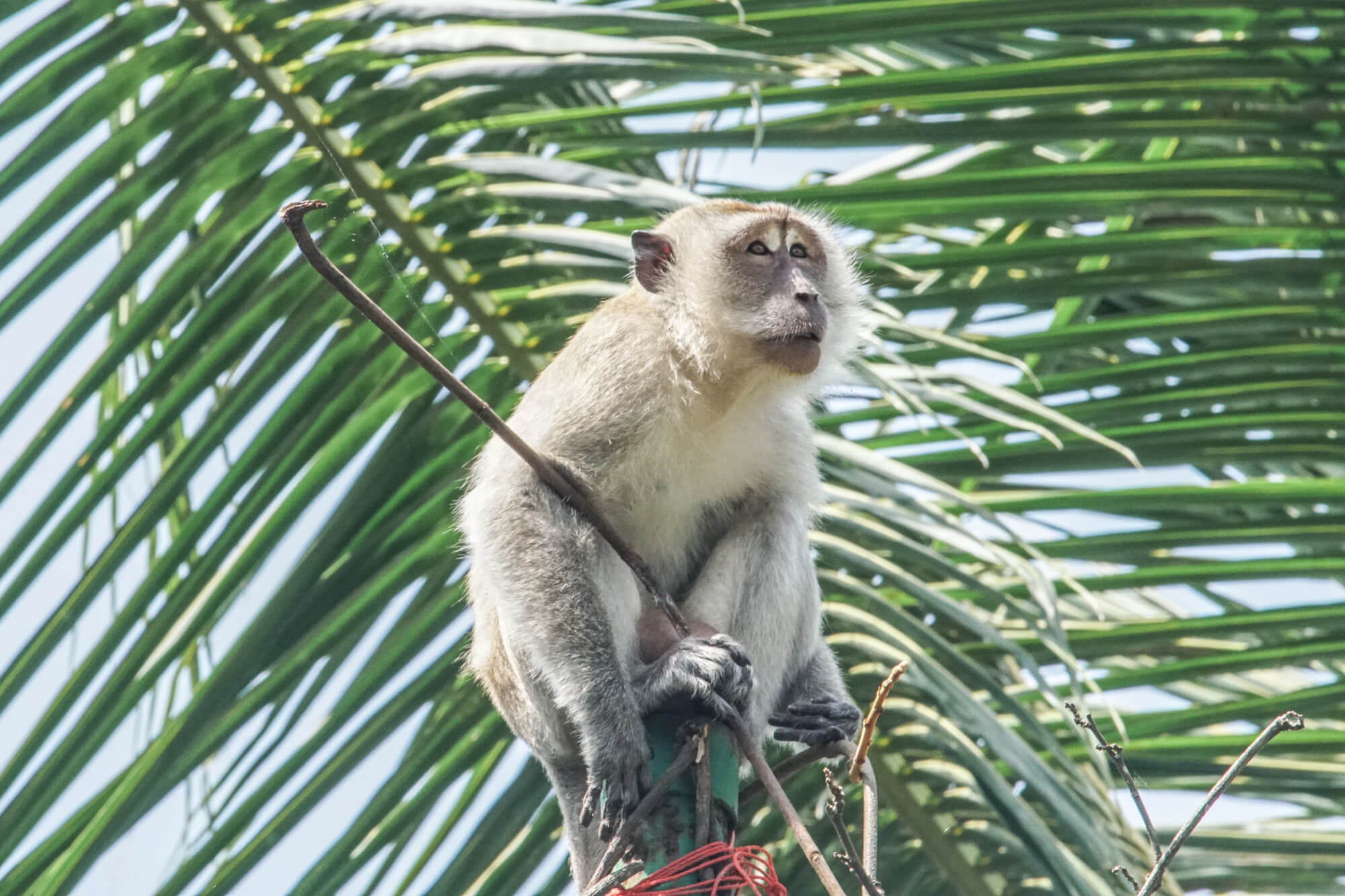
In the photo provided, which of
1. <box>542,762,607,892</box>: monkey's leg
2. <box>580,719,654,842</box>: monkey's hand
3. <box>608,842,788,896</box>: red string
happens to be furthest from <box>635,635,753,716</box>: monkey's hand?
<box>608,842,788,896</box>: red string

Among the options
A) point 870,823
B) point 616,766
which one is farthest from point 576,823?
point 870,823

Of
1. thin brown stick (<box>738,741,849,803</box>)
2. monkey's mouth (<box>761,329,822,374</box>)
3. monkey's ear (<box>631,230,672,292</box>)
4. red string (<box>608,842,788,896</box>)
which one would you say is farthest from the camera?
monkey's ear (<box>631,230,672,292</box>)

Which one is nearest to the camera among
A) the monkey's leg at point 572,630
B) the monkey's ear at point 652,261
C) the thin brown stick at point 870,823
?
the thin brown stick at point 870,823

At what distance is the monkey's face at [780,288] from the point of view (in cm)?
437

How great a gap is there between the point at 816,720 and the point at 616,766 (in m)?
0.73

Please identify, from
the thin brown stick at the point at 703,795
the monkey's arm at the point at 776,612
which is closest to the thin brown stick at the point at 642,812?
the thin brown stick at the point at 703,795

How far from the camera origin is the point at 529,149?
4695 millimetres

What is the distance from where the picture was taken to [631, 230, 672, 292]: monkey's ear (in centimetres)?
457

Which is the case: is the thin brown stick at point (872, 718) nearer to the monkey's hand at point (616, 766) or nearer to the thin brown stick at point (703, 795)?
the thin brown stick at point (703, 795)

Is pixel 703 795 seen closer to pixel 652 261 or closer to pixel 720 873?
pixel 720 873

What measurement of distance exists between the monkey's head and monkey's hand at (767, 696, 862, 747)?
0.93m

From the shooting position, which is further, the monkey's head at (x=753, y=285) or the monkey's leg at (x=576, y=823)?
the monkey's head at (x=753, y=285)

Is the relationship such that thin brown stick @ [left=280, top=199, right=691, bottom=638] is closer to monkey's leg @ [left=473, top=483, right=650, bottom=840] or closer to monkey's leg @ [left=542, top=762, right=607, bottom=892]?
monkey's leg @ [left=473, top=483, right=650, bottom=840]

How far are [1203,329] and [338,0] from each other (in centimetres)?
258
